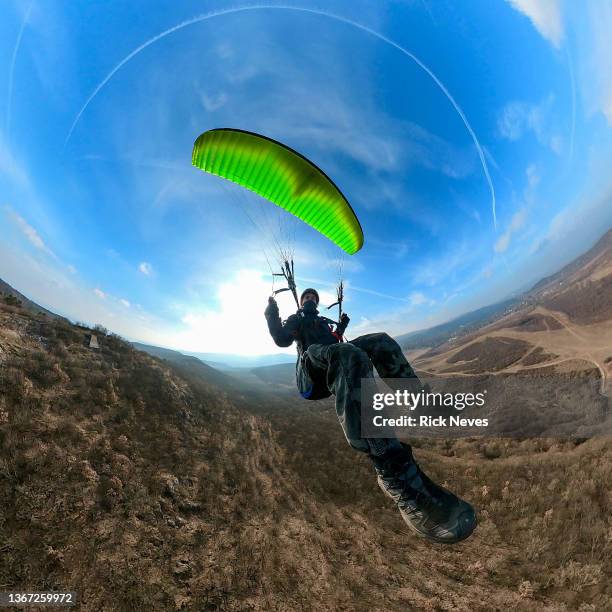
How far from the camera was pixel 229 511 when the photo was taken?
730 centimetres

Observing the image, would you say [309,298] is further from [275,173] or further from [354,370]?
[275,173]

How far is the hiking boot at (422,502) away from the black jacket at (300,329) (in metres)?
2.52

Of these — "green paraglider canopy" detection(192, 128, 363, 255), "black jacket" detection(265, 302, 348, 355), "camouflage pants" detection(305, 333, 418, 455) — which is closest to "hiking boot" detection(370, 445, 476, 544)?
"camouflage pants" detection(305, 333, 418, 455)

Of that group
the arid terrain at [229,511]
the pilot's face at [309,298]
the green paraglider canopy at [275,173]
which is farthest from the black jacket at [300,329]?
the arid terrain at [229,511]

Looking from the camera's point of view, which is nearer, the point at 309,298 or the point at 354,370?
the point at 354,370

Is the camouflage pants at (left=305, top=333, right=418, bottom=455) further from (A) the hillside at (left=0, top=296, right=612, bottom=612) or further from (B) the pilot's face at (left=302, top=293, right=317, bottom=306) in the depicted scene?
(A) the hillside at (left=0, top=296, right=612, bottom=612)

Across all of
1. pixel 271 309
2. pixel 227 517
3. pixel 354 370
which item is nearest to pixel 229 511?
pixel 227 517

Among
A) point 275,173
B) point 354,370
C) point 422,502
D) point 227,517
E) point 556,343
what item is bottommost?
point 227,517

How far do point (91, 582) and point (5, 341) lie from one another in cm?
865

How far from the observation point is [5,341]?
932 centimetres

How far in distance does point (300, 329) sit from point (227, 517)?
5.38 meters

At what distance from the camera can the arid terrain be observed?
198 inches

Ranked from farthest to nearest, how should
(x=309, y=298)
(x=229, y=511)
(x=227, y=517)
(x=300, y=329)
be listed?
(x=229, y=511)
(x=227, y=517)
(x=309, y=298)
(x=300, y=329)

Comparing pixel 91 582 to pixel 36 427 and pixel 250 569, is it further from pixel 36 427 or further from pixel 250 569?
pixel 36 427
